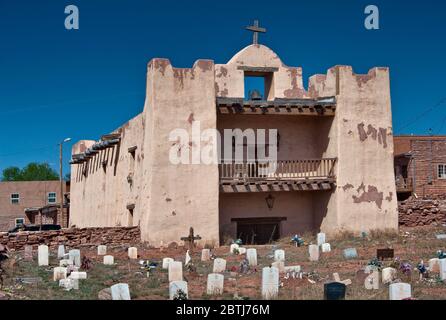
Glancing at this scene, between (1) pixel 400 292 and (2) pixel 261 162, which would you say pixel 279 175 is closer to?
(2) pixel 261 162

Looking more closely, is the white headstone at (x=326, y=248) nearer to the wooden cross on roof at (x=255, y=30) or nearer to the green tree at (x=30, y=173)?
the wooden cross on roof at (x=255, y=30)

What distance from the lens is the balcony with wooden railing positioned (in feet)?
98.7

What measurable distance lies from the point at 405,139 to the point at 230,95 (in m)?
23.8

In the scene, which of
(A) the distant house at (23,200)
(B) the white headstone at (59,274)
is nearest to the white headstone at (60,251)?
(B) the white headstone at (59,274)

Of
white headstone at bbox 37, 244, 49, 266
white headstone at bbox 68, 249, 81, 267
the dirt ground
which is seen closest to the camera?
the dirt ground

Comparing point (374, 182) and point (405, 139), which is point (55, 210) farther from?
point (374, 182)

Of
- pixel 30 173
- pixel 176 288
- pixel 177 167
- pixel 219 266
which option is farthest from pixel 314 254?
pixel 30 173

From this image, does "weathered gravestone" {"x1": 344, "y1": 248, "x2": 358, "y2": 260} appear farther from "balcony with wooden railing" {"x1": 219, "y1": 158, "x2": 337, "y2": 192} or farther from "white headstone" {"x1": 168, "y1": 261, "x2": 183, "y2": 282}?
"white headstone" {"x1": 168, "y1": 261, "x2": 183, "y2": 282}

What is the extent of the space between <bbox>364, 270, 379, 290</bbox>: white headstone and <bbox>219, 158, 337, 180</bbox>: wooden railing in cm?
1346

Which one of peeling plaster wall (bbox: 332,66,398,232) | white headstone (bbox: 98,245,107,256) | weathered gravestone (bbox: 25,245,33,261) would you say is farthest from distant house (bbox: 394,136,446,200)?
weathered gravestone (bbox: 25,245,33,261)

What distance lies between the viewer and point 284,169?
32469 millimetres

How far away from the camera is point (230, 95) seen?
3334 centimetres

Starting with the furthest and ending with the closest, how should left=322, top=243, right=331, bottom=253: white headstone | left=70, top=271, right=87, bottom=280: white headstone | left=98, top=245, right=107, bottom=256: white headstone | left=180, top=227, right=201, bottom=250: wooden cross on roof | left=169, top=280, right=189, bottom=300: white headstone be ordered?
1. left=180, top=227, right=201, bottom=250: wooden cross on roof
2. left=98, top=245, right=107, bottom=256: white headstone
3. left=322, top=243, right=331, bottom=253: white headstone
4. left=70, top=271, right=87, bottom=280: white headstone
5. left=169, top=280, right=189, bottom=300: white headstone

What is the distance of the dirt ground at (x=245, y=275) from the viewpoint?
54.0 feet
